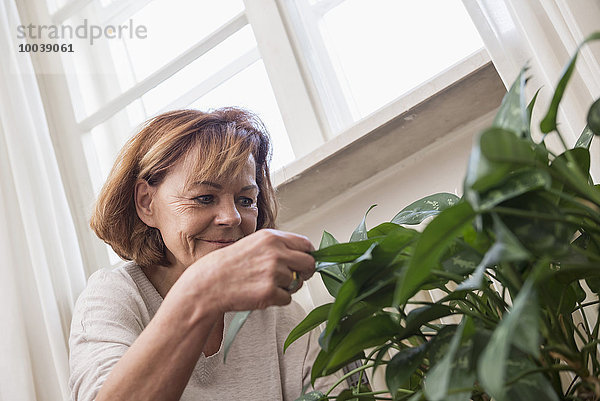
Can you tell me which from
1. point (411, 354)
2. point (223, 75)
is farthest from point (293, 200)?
point (411, 354)

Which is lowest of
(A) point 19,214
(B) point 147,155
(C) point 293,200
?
(C) point 293,200

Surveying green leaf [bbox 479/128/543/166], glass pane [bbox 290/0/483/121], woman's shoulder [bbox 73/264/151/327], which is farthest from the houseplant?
glass pane [bbox 290/0/483/121]

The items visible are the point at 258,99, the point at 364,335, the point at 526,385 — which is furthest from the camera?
the point at 258,99

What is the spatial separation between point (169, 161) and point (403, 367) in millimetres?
845

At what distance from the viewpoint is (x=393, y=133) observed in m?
1.42

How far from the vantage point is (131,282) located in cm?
137

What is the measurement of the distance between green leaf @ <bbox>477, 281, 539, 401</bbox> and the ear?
105cm

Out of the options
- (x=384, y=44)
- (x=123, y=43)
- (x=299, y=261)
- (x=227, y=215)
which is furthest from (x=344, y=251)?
(x=123, y=43)

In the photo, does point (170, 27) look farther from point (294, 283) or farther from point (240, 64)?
point (294, 283)

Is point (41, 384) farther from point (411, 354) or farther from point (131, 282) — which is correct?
point (411, 354)

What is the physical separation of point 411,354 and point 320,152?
907 mm

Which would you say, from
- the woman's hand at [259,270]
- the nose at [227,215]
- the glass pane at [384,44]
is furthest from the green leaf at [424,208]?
the glass pane at [384,44]

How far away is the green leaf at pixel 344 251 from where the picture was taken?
674 mm

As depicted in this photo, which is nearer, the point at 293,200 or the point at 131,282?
the point at 131,282
